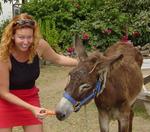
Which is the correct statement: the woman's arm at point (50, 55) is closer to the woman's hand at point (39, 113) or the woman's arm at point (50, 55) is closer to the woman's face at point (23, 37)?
the woman's face at point (23, 37)

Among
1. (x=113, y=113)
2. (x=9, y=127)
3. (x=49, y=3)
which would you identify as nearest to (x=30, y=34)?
(x=9, y=127)

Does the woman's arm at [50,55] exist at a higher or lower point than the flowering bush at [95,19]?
higher

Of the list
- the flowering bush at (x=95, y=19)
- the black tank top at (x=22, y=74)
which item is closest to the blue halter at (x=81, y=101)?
the black tank top at (x=22, y=74)

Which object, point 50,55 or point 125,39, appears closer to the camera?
point 50,55

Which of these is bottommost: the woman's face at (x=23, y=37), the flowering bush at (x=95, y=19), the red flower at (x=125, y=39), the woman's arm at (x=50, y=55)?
the red flower at (x=125, y=39)

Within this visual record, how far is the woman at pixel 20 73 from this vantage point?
12.7 feet

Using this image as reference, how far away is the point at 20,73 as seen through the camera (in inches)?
157

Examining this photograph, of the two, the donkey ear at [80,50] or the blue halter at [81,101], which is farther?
the donkey ear at [80,50]

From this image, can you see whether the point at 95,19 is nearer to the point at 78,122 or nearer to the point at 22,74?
the point at 78,122

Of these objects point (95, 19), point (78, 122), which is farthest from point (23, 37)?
point (95, 19)

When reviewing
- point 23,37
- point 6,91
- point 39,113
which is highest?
point 23,37

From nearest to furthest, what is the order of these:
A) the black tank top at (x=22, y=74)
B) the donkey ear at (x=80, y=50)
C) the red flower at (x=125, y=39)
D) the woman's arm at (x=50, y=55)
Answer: the black tank top at (x=22, y=74), the donkey ear at (x=80, y=50), the woman's arm at (x=50, y=55), the red flower at (x=125, y=39)

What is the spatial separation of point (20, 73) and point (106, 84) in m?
0.97

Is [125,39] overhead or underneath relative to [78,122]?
overhead
